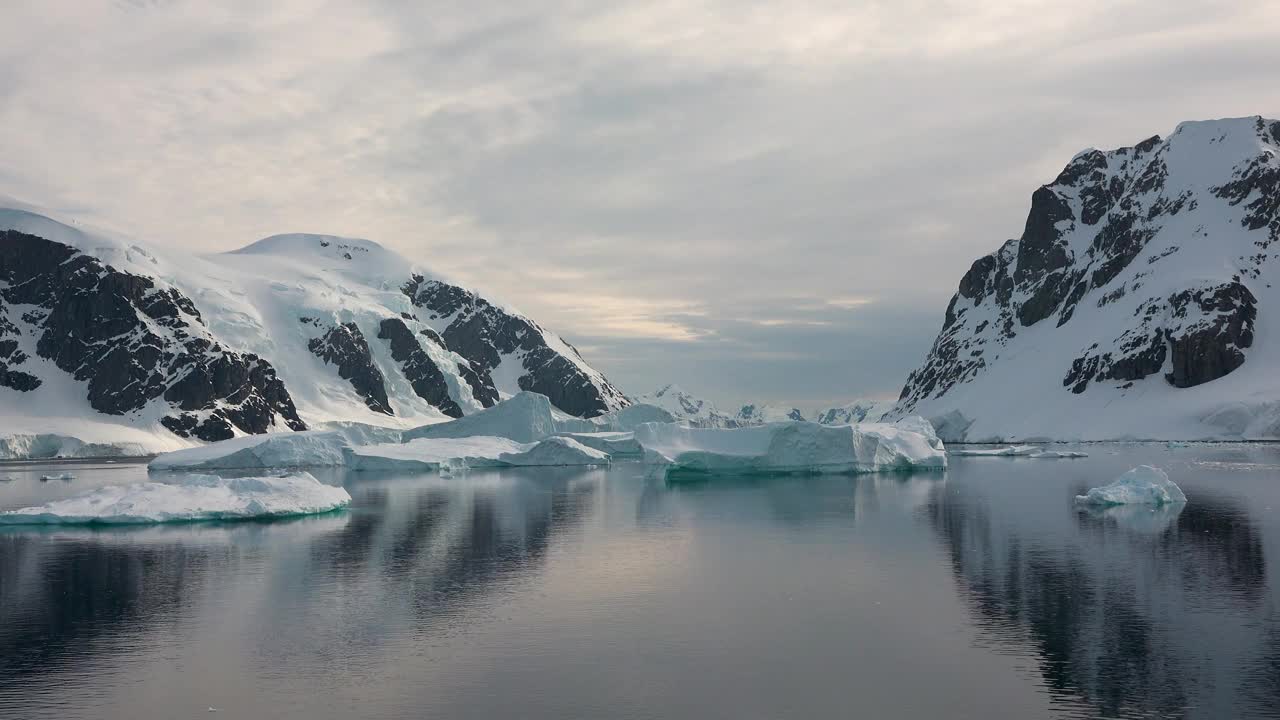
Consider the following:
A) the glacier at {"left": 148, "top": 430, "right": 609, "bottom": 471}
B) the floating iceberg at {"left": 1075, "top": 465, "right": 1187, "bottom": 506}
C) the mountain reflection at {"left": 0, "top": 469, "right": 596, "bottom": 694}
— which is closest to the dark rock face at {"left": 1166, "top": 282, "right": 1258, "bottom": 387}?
the glacier at {"left": 148, "top": 430, "right": 609, "bottom": 471}

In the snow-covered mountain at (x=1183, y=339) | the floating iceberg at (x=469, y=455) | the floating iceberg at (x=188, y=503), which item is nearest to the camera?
the floating iceberg at (x=188, y=503)

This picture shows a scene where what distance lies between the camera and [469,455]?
11069 centimetres

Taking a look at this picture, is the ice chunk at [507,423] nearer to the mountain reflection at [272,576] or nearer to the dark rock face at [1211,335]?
the mountain reflection at [272,576]

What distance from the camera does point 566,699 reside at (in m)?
20.9

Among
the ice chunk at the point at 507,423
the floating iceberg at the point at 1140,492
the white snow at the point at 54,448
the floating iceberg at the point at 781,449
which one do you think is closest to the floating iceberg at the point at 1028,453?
the floating iceberg at the point at 781,449

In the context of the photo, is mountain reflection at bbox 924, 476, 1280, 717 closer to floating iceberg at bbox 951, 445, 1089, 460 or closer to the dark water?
the dark water

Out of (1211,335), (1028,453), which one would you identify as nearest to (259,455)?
(1028,453)

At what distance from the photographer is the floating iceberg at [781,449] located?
83.2 meters

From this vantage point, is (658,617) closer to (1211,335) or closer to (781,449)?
(781,449)

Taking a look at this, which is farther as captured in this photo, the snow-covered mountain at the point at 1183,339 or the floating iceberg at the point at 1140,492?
the snow-covered mountain at the point at 1183,339

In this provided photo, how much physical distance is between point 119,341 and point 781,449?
146394mm

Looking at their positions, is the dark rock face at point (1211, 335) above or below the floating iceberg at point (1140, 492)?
above

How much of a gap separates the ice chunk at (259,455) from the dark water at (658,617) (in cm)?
5994

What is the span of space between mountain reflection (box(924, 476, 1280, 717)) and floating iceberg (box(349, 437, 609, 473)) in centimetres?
6627
